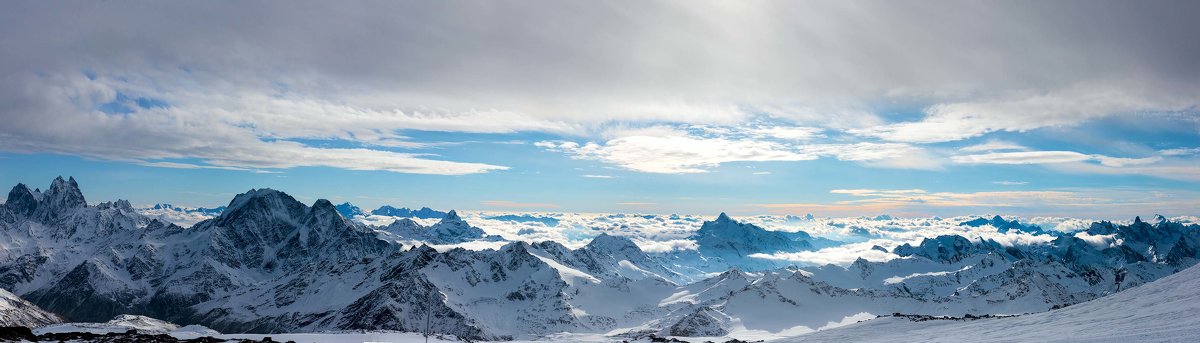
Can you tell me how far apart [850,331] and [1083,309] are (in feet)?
57.6

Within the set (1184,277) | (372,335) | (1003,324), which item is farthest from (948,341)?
(372,335)

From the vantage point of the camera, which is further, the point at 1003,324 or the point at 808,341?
the point at 808,341

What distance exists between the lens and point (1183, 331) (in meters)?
24.7

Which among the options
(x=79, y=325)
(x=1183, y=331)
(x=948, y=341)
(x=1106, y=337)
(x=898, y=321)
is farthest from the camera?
(x=79, y=325)

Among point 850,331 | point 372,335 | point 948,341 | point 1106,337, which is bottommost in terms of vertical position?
point 372,335

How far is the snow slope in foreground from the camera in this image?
26.5 metres

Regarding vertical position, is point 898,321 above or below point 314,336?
above

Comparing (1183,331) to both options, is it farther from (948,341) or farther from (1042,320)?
(1042,320)

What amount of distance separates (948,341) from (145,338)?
6147 cm

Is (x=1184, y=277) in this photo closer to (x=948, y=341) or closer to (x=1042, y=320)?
(x=1042, y=320)

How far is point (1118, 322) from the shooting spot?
32.1 metres

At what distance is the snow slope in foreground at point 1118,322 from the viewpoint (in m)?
26.5

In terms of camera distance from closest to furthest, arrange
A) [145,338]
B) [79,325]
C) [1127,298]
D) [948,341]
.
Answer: [948,341], [1127,298], [145,338], [79,325]

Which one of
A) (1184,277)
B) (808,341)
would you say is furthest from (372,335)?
(1184,277)
